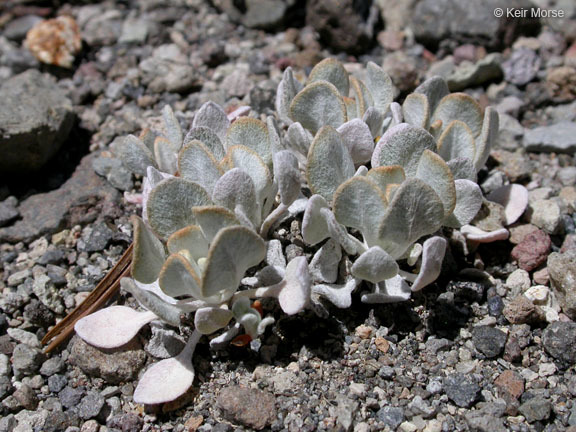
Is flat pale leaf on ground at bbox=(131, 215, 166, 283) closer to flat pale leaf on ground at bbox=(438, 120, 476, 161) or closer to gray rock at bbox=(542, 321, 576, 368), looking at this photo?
flat pale leaf on ground at bbox=(438, 120, 476, 161)

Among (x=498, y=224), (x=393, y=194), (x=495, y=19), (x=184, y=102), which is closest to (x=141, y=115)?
(x=184, y=102)

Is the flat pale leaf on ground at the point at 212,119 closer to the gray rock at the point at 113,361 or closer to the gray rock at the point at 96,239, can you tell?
the gray rock at the point at 96,239

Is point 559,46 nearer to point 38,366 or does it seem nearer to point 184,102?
point 184,102

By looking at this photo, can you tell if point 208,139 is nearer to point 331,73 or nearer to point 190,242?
point 190,242

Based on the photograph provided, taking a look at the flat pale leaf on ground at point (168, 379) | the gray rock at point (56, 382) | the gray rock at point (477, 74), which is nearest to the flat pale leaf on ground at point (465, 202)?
the flat pale leaf on ground at point (168, 379)

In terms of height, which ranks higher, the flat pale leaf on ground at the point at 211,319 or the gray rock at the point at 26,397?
the flat pale leaf on ground at the point at 211,319

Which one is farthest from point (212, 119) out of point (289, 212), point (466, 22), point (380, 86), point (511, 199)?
point (466, 22)

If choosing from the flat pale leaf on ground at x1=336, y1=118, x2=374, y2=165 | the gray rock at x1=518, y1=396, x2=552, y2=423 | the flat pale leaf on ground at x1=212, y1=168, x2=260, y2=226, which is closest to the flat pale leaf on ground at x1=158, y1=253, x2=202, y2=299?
the flat pale leaf on ground at x1=212, y1=168, x2=260, y2=226
